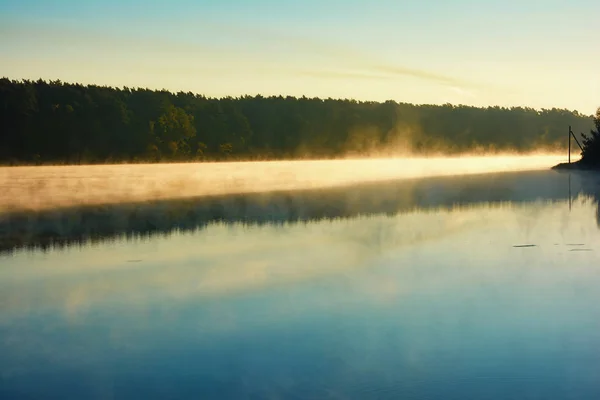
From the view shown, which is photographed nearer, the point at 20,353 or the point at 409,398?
the point at 409,398

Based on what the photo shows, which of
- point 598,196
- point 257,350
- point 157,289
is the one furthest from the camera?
point 598,196

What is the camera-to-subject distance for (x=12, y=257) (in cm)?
1758

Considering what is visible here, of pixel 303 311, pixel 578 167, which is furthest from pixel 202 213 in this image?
pixel 578 167

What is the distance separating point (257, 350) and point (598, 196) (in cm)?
3035

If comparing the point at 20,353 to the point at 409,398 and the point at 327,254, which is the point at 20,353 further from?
the point at 327,254

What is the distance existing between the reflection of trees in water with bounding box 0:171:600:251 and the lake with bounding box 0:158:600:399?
0.30 metres

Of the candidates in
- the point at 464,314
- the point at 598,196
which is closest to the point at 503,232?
the point at 464,314

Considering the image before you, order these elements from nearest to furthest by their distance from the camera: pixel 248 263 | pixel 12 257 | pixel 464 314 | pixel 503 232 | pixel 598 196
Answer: pixel 464 314, pixel 248 263, pixel 12 257, pixel 503 232, pixel 598 196

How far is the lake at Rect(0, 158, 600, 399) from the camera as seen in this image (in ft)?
26.6

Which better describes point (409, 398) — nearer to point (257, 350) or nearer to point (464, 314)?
point (257, 350)

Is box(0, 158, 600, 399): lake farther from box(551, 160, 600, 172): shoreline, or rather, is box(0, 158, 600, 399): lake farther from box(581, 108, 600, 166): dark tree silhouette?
box(551, 160, 600, 172): shoreline

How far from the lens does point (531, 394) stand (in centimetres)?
754

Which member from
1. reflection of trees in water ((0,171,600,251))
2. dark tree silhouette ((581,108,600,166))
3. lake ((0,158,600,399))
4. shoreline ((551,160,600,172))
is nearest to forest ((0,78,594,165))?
shoreline ((551,160,600,172))

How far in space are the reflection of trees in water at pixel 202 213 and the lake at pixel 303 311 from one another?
0.97 feet
